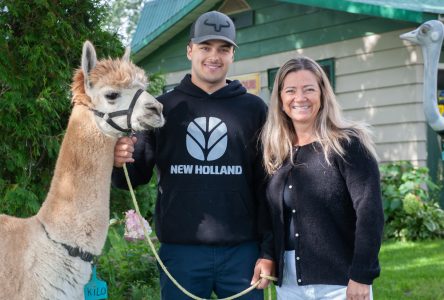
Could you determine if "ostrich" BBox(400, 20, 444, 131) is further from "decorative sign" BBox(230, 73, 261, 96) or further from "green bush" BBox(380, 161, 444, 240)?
"decorative sign" BBox(230, 73, 261, 96)

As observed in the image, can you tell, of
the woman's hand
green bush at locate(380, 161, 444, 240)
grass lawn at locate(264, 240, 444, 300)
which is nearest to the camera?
the woman's hand

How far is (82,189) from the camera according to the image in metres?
3.12

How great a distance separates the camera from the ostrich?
547 centimetres

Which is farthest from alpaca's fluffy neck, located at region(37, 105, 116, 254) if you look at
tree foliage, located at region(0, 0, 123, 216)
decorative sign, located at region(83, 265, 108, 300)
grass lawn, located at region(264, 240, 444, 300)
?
grass lawn, located at region(264, 240, 444, 300)

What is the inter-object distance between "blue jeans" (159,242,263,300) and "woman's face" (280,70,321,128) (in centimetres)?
84

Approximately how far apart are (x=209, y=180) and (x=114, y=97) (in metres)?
0.72

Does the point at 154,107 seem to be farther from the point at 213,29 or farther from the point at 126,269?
the point at 126,269

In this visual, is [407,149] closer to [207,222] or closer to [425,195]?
[425,195]

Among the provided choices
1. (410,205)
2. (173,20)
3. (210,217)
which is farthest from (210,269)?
Result: (173,20)

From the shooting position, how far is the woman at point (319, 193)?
2.97 m

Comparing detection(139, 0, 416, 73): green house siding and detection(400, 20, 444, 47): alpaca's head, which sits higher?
detection(139, 0, 416, 73): green house siding

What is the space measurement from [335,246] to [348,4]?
21.7 ft

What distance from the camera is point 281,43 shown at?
412 inches

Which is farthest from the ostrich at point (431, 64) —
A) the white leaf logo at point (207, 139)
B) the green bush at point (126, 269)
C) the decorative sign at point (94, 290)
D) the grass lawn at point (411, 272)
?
the decorative sign at point (94, 290)
